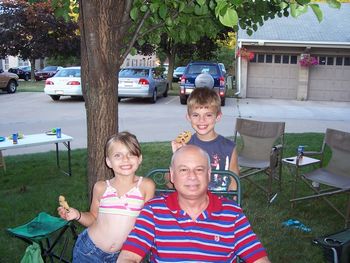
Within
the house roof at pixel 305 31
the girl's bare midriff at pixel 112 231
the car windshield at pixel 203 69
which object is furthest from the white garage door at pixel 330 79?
the girl's bare midriff at pixel 112 231

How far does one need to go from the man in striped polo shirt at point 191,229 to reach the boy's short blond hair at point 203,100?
2.33ft

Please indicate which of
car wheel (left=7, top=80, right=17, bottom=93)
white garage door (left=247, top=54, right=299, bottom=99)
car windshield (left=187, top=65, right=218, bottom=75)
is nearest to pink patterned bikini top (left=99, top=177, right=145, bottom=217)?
car windshield (left=187, top=65, right=218, bottom=75)

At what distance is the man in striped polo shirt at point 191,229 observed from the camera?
2.20m

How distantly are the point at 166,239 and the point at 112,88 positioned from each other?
1.24m

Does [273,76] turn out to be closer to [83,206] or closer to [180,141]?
[83,206]

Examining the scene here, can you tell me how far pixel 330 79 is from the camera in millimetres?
18828

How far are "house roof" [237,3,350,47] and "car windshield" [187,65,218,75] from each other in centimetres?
245

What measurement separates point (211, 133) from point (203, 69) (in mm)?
13505

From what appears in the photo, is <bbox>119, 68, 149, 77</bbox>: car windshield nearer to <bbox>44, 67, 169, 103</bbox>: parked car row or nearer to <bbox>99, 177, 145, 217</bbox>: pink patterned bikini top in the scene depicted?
<bbox>44, 67, 169, 103</bbox>: parked car row

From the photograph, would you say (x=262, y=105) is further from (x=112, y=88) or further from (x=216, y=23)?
(x=112, y=88)

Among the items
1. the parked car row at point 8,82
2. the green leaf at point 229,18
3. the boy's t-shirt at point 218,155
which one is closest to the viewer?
the green leaf at point 229,18

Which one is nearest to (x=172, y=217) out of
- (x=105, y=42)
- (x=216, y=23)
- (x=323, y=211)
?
(x=105, y=42)

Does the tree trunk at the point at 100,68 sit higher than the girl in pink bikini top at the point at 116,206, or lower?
higher

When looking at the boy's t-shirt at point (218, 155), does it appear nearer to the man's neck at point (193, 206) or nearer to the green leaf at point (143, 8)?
the man's neck at point (193, 206)
